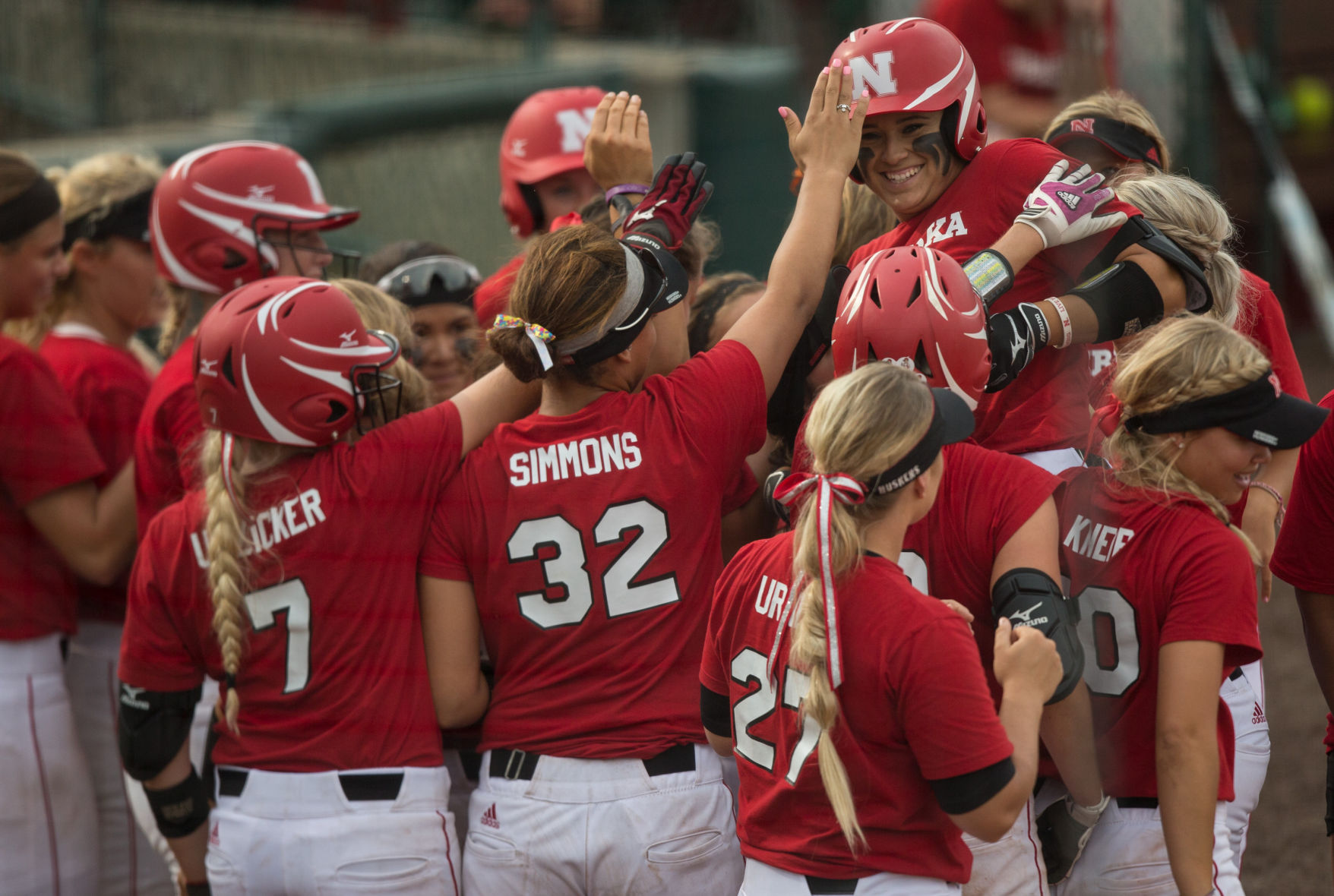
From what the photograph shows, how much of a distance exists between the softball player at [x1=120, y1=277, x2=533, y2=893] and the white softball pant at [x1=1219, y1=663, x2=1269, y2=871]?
5.36 feet

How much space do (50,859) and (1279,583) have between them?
5.85 meters

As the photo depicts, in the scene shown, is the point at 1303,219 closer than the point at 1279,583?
Yes

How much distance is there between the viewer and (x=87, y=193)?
13.9 ft

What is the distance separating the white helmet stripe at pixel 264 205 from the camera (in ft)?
12.6

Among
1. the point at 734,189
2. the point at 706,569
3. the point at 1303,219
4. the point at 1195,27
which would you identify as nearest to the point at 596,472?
the point at 706,569

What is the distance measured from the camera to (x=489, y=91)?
7641mm

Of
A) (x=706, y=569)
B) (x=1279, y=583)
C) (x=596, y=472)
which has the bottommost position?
(x=1279, y=583)

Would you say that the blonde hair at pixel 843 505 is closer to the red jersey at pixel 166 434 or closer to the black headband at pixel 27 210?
the red jersey at pixel 166 434

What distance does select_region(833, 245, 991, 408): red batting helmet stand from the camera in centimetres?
246

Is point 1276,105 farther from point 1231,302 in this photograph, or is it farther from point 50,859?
point 50,859

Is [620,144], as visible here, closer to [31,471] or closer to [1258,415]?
[1258,415]

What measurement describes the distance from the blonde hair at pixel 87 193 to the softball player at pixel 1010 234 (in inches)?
96.4

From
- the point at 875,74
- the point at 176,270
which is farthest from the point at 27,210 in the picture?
the point at 875,74

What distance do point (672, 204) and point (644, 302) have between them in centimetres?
31
